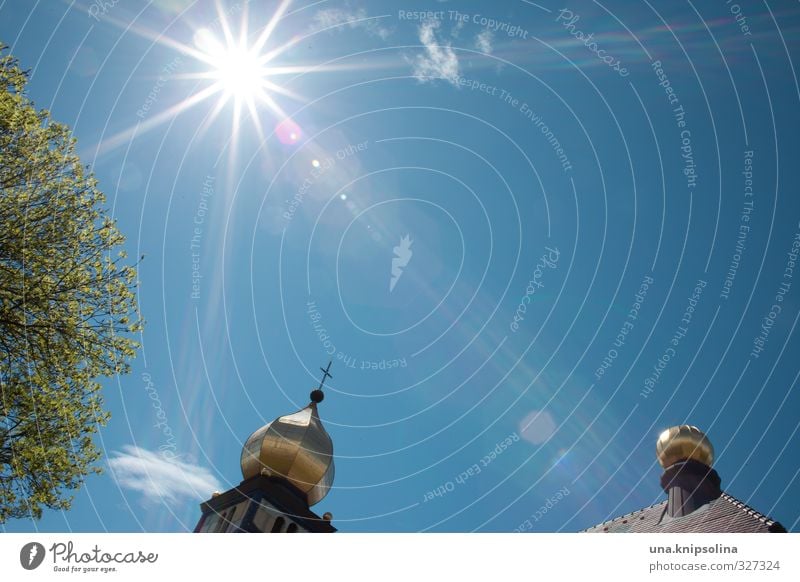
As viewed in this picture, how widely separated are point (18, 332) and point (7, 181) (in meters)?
3.13

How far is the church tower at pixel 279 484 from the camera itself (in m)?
25.3

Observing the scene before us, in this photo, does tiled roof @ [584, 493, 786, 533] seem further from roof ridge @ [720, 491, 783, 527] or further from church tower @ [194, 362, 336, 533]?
church tower @ [194, 362, 336, 533]

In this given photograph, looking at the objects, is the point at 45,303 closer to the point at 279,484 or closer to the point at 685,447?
the point at 279,484

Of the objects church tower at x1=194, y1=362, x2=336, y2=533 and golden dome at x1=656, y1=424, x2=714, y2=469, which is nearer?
church tower at x1=194, y1=362, x2=336, y2=533

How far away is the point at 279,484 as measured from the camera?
2583cm

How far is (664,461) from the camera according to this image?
1225 inches

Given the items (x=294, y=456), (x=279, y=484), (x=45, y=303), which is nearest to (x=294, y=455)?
(x=294, y=456)

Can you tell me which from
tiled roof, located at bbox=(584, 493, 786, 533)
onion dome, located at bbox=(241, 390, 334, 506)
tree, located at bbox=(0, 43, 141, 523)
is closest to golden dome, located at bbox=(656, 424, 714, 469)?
tiled roof, located at bbox=(584, 493, 786, 533)

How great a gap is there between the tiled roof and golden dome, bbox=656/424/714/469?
7.41 ft

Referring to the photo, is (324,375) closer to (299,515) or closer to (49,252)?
(299,515)

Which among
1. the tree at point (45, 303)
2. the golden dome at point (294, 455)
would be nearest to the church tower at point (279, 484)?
the golden dome at point (294, 455)

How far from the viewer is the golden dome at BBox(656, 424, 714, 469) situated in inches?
1203

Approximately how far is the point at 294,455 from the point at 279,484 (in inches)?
51.9

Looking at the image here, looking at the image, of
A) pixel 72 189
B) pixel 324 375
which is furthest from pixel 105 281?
pixel 324 375
